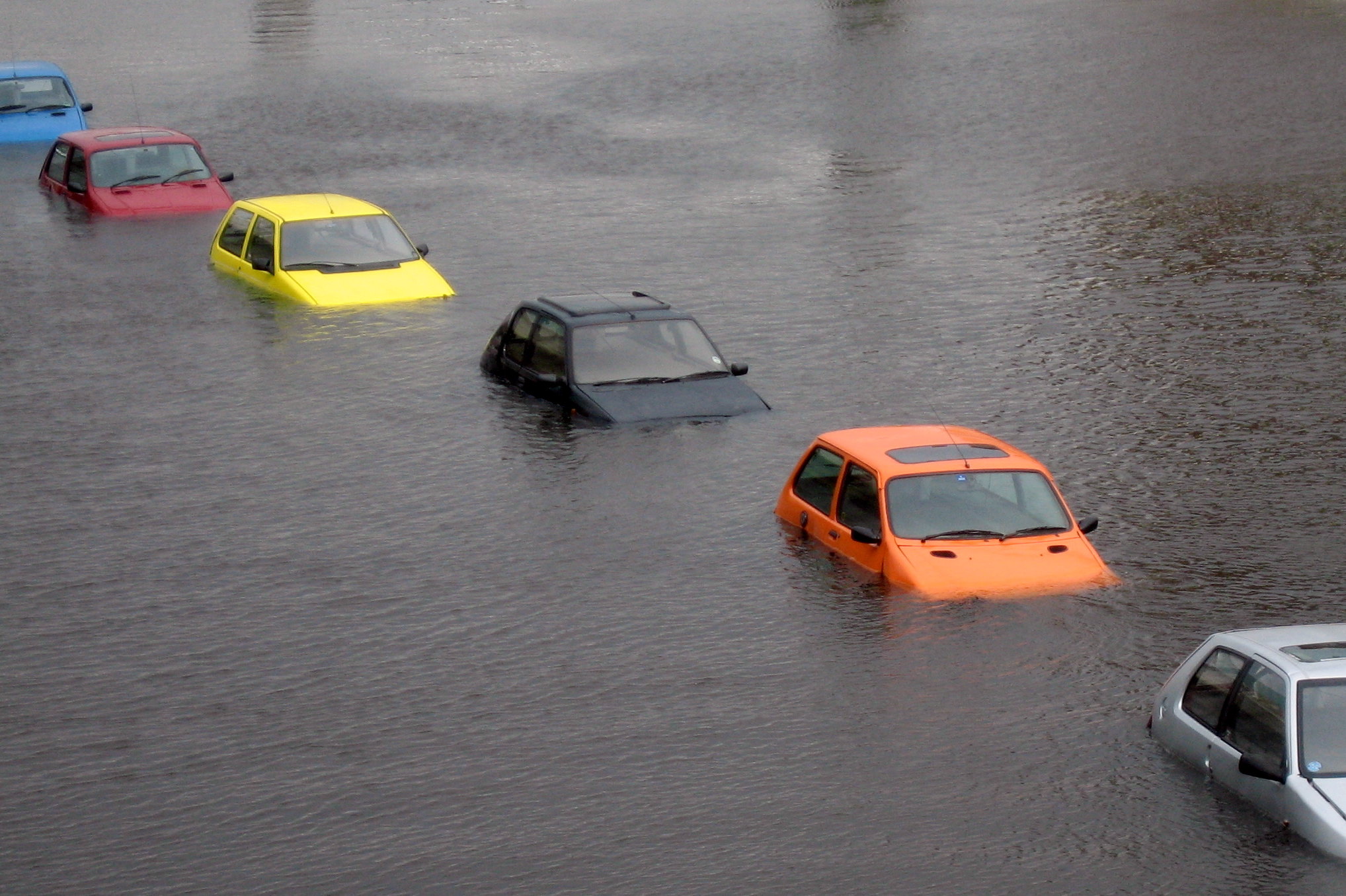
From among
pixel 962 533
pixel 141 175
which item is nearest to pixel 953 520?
pixel 962 533

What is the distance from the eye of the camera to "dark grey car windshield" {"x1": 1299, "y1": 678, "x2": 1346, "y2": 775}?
10.5 meters

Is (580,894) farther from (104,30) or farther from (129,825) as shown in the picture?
(104,30)

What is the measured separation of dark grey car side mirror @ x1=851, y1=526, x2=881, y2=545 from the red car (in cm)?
2095

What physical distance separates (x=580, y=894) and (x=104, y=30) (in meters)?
62.2

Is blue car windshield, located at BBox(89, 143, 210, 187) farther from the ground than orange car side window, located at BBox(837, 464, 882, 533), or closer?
closer

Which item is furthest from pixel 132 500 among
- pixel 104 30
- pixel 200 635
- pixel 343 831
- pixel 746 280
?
pixel 104 30

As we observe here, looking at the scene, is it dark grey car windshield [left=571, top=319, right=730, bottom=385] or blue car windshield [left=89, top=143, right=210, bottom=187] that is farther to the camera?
blue car windshield [left=89, top=143, right=210, bottom=187]

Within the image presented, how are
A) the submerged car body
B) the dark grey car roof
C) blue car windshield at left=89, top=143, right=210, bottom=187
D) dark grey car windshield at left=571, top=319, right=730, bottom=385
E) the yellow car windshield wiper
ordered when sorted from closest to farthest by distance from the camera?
the submerged car body → dark grey car windshield at left=571, top=319, right=730, bottom=385 → the dark grey car roof → the yellow car windshield wiper → blue car windshield at left=89, top=143, right=210, bottom=187

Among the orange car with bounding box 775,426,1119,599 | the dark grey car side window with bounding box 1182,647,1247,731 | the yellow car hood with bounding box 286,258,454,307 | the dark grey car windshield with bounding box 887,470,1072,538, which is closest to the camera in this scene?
the dark grey car side window with bounding box 1182,647,1247,731

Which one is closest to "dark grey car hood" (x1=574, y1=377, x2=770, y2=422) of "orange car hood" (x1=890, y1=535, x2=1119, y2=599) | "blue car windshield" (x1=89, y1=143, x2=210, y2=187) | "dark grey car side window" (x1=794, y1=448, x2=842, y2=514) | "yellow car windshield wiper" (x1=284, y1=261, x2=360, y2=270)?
"dark grey car side window" (x1=794, y1=448, x2=842, y2=514)

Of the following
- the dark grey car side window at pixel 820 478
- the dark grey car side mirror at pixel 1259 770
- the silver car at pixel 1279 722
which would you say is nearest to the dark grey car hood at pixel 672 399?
the dark grey car side window at pixel 820 478

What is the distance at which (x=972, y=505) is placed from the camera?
15.7m

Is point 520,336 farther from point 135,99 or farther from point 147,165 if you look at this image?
point 135,99

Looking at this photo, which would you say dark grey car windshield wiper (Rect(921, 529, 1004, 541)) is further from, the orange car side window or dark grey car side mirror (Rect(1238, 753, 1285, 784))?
dark grey car side mirror (Rect(1238, 753, 1285, 784))
